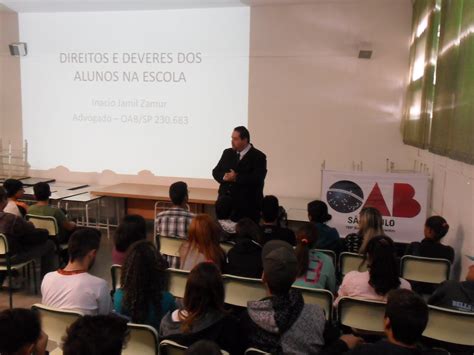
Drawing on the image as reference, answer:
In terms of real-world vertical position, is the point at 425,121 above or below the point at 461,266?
above

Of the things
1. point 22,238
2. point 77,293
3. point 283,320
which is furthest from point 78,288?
point 22,238

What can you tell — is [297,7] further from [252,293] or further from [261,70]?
[252,293]

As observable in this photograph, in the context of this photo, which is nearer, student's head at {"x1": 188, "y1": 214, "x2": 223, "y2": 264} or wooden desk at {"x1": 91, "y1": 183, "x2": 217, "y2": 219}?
student's head at {"x1": 188, "y1": 214, "x2": 223, "y2": 264}

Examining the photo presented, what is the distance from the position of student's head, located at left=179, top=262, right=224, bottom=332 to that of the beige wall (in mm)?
7024

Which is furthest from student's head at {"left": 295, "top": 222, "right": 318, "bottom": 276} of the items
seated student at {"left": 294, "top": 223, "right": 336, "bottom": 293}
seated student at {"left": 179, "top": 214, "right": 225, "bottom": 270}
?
seated student at {"left": 179, "top": 214, "right": 225, "bottom": 270}

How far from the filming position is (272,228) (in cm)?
334

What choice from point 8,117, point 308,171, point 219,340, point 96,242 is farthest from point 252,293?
point 8,117

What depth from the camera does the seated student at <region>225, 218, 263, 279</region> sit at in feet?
9.44

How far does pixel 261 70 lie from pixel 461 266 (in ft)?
13.5

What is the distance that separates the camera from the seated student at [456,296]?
2387 mm

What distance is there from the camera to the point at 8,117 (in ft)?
25.7

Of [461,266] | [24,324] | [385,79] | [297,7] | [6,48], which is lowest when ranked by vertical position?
[461,266]

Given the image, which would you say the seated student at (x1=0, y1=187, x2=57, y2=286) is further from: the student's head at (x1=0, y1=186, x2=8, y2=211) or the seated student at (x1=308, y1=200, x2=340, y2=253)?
the seated student at (x1=308, y1=200, x2=340, y2=253)

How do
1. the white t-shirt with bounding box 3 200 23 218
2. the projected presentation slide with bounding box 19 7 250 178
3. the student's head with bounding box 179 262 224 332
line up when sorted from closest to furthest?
the student's head with bounding box 179 262 224 332 → the white t-shirt with bounding box 3 200 23 218 → the projected presentation slide with bounding box 19 7 250 178
